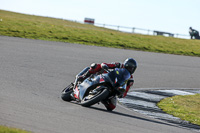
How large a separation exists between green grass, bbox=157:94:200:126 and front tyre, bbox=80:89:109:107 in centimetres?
273

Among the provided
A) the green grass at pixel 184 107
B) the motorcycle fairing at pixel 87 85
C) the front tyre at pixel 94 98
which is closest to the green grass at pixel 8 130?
the front tyre at pixel 94 98

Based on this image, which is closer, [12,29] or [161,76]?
[161,76]

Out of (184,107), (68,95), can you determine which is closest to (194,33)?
(184,107)

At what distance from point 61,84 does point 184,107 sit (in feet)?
11.7

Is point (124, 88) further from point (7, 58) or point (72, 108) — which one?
point (7, 58)

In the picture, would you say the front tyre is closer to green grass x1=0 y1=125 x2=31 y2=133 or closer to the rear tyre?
the rear tyre

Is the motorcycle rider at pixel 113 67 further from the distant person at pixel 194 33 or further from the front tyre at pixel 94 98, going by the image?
the distant person at pixel 194 33

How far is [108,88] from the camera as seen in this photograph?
28.5 feet

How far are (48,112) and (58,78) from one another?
6.18 metres

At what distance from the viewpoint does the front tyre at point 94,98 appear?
8.35 meters

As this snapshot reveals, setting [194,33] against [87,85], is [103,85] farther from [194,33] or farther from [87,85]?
[194,33]

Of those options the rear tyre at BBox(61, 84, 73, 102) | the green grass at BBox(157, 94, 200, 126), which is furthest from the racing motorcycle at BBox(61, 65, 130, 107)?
the green grass at BBox(157, 94, 200, 126)

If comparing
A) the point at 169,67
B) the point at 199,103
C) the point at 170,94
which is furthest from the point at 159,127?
the point at 169,67

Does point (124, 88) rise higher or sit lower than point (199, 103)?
higher
